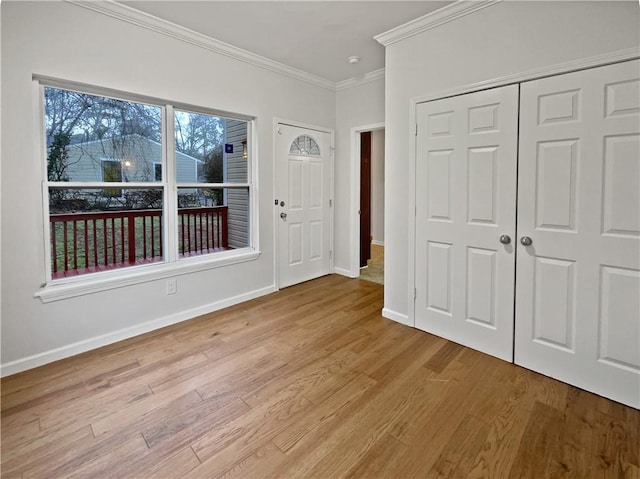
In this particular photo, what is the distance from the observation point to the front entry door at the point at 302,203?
4.02m

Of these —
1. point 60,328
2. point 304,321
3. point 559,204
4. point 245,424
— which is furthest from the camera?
point 304,321

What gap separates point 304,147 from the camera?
13.9ft

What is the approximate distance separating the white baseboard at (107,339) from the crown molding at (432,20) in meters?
2.90

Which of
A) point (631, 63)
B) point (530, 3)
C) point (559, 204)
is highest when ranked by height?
point (530, 3)

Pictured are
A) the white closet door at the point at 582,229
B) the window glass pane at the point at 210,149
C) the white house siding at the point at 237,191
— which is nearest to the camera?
the white closet door at the point at 582,229

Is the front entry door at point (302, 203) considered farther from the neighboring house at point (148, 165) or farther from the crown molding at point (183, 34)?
the crown molding at point (183, 34)

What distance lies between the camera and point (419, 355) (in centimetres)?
251

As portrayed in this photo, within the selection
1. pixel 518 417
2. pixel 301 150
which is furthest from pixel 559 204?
pixel 301 150

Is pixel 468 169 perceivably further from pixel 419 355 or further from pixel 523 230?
pixel 419 355

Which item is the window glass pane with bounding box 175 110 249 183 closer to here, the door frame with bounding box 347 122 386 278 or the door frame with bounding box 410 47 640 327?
the door frame with bounding box 347 122 386 278

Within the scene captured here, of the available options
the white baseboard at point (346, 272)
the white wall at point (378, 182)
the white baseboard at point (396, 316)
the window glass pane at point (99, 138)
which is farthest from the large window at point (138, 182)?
the white wall at point (378, 182)

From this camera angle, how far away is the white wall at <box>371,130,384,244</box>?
7254 millimetres

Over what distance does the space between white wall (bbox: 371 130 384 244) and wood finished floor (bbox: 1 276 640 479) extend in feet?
15.6

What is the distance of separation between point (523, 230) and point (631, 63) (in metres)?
1.06
